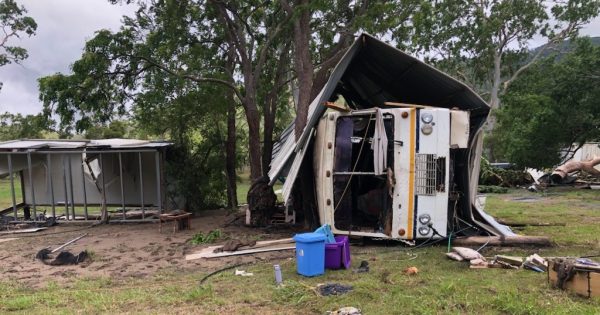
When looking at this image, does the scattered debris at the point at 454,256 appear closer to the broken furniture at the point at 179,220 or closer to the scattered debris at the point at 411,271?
the scattered debris at the point at 411,271

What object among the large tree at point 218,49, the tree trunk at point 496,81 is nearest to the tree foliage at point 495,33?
the tree trunk at point 496,81

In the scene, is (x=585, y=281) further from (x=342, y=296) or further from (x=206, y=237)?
(x=206, y=237)

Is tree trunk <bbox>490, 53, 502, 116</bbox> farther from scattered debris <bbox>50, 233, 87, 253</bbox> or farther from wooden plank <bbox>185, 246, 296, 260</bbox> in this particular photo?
scattered debris <bbox>50, 233, 87, 253</bbox>

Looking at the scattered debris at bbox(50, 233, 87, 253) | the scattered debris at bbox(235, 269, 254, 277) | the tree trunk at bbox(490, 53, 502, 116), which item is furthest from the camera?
the tree trunk at bbox(490, 53, 502, 116)

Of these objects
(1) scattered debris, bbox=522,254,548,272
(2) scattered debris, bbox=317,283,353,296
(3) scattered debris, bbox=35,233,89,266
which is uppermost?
(1) scattered debris, bbox=522,254,548,272

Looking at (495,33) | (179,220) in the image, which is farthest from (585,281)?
(495,33)

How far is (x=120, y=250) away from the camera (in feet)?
27.7

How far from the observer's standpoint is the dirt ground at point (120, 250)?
6762 millimetres

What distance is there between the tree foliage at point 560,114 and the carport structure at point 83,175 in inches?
616

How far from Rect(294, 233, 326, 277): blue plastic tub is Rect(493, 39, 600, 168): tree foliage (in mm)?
16517

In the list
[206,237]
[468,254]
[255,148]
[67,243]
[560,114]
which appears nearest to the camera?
[468,254]

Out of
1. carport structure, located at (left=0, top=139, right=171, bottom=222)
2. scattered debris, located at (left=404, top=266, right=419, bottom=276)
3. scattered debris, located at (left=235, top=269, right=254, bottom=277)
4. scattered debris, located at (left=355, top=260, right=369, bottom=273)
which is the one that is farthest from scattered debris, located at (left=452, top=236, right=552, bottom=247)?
carport structure, located at (left=0, top=139, right=171, bottom=222)

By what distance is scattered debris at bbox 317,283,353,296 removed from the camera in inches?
199

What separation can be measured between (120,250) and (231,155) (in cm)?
667
